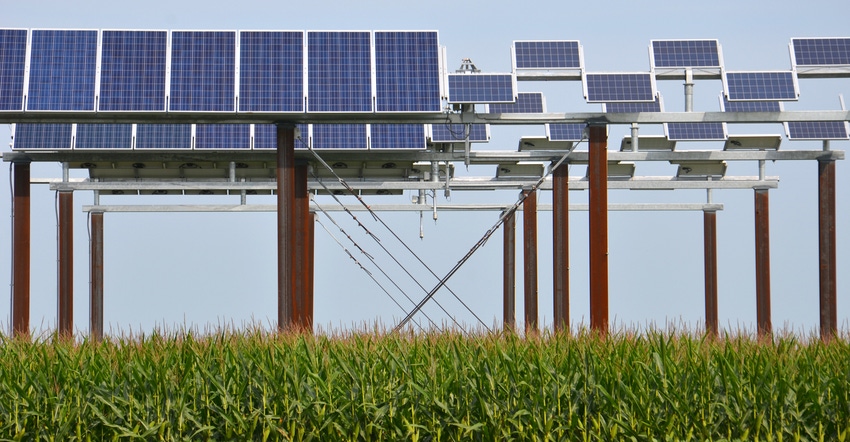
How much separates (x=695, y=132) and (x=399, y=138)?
24.3 ft

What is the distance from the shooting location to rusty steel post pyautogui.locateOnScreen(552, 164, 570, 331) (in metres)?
23.3

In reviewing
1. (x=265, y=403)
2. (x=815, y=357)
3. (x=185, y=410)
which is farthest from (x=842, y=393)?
(x=185, y=410)

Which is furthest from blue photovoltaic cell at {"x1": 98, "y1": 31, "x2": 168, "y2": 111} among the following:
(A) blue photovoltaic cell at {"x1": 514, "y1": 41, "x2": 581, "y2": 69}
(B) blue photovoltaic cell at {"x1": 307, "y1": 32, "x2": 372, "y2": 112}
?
(A) blue photovoltaic cell at {"x1": 514, "y1": 41, "x2": 581, "y2": 69}

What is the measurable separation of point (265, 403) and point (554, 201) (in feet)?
42.5

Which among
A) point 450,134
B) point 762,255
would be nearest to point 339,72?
point 450,134

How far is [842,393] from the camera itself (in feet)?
40.8

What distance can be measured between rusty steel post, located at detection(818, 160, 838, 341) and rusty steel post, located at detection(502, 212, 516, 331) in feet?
29.4

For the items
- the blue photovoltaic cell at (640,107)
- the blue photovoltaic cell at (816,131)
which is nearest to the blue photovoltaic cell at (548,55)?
the blue photovoltaic cell at (640,107)

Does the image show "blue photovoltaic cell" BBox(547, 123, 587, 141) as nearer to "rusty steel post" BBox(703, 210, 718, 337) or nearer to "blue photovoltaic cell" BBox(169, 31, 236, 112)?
"rusty steel post" BBox(703, 210, 718, 337)

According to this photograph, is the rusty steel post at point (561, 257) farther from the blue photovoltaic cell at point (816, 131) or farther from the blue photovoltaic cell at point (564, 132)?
the blue photovoltaic cell at point (816, 131)

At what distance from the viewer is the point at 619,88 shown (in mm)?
21250

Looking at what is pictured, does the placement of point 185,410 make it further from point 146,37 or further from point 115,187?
point 115,187

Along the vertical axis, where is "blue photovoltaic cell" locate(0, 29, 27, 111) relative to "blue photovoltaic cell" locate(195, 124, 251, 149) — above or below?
above

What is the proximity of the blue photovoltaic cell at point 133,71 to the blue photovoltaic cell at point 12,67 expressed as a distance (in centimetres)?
137
